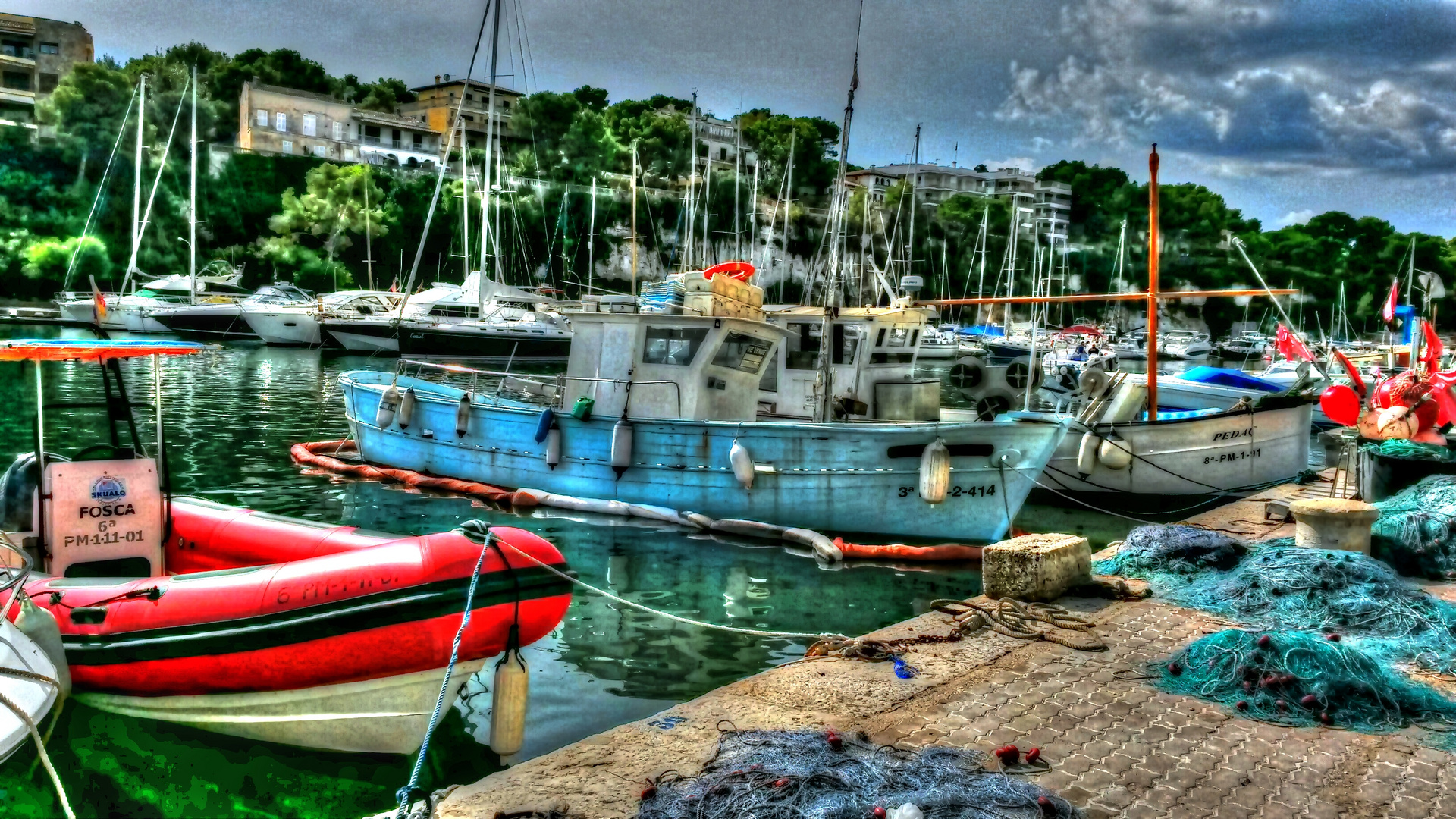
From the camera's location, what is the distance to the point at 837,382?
14.5 meters

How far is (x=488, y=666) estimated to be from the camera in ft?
27.3

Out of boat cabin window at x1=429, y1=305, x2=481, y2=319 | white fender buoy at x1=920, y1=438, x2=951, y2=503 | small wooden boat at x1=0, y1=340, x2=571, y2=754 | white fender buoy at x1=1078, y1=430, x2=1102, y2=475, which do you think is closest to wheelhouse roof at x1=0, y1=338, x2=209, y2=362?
small wooden boat at x1=0, y1=340, x2=571, y2=754

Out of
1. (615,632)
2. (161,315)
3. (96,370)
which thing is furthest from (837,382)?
(161,315)

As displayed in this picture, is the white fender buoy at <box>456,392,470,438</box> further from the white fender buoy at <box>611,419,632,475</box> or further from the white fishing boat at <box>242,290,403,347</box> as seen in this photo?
the white fishing boat at <box>242,290,403,347</box>

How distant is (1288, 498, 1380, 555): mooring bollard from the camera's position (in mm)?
8930

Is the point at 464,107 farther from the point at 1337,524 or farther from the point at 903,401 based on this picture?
the point at 1337,524

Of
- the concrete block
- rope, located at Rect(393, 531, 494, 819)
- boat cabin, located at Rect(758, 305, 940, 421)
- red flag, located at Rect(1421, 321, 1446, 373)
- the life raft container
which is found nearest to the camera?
rope, located at Rect(393, 531, 494, 819)

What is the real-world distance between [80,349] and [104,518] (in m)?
1.37

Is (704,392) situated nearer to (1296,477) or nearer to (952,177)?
(1296,477)

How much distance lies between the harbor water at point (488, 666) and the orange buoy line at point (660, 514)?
0.17 meters

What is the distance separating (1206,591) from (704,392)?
672cm

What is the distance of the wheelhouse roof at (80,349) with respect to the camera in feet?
23.2

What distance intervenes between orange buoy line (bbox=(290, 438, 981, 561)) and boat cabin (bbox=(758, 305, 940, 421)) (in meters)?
2.18

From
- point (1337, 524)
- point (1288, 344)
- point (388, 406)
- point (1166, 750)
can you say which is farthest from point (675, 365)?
point (1288, 344)
